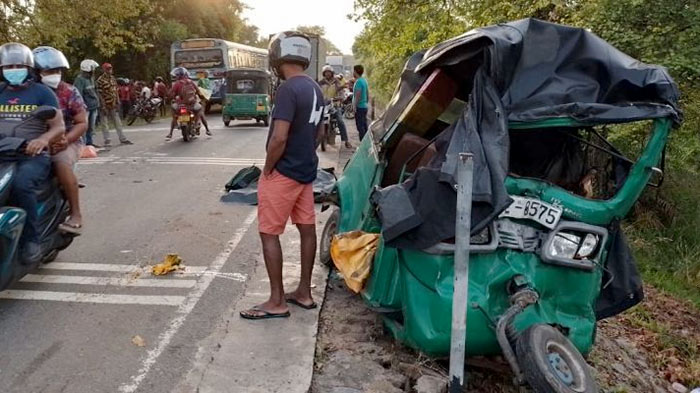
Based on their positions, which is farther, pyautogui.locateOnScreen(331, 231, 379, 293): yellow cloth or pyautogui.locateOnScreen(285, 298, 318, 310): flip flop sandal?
pyautogui.locateOnScreen(285, 298, 318, 310): flip flop sandal

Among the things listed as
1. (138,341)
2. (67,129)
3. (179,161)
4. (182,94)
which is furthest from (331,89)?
(138,341)

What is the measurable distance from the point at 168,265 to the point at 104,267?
568 millimetres

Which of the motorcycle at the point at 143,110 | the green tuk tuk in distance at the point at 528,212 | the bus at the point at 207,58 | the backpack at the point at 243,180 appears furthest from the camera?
the bus at the point at 207,58

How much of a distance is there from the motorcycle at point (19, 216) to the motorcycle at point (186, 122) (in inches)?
360

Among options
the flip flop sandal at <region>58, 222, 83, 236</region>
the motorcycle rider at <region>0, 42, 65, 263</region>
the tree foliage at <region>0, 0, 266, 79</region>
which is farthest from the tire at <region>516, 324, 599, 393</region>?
the tree foliage at <region>0, 0, 266, 79</region>

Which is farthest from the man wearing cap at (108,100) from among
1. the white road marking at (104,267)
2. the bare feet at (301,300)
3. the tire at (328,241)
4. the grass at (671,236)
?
the grass at (671,236)

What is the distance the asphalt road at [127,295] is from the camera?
3457mm

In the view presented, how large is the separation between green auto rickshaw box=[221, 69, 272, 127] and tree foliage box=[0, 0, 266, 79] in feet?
12.2

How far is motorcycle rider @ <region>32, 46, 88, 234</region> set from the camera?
15.8 feet

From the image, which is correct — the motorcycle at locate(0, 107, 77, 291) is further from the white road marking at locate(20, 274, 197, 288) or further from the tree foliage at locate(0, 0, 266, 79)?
the tree foliage at locate(0, 0, 266, 79)

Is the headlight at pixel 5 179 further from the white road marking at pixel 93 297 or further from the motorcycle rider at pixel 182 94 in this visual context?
the motorcycle rider at pixel 182 94

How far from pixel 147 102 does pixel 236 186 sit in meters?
13.2

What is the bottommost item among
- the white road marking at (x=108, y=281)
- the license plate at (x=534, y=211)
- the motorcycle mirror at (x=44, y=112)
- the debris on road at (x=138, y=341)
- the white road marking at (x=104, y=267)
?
the white road marking at (x=104, y=267)

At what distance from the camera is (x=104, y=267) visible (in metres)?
5.18
